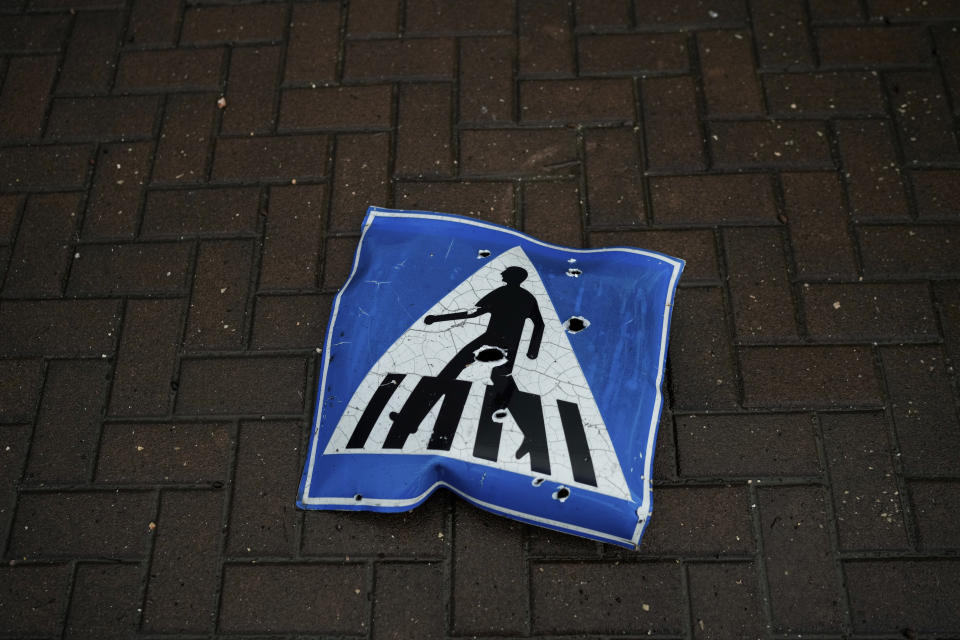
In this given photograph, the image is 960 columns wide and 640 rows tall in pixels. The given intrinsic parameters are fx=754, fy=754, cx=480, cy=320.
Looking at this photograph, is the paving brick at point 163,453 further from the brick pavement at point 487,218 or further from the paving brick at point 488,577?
the paving brick at point 488,577

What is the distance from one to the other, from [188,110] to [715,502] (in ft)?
7.61

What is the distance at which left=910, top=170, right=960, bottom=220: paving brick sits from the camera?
2568mm

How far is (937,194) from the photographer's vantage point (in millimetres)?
2598

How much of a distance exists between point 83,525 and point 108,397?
39cm

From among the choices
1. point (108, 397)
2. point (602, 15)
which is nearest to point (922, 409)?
point (602, 15)

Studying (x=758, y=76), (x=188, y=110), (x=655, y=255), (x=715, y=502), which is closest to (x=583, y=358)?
(x=655, y=255)

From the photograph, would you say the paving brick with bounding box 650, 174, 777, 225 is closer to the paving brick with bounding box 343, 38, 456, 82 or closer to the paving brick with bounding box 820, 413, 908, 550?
the paving brick with bounding box 820, 413, 908, 550

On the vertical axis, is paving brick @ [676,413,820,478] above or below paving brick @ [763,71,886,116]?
below

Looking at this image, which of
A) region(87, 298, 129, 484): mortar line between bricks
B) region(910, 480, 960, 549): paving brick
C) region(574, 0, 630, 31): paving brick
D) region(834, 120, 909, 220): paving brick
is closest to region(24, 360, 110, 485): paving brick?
region(87, 298, 129, 484): mortar line between bricks

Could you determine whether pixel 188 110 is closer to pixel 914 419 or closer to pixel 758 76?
pixel 758 76

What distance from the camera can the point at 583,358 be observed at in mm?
2164

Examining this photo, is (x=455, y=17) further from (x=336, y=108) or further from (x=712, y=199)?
(x=712, y=199)

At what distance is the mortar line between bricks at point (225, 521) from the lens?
2111 millimetres

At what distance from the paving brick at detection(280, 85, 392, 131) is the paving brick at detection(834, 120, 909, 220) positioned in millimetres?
1655
